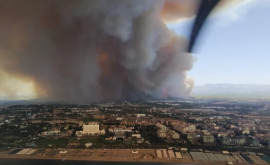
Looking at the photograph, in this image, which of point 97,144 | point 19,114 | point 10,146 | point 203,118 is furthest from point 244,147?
point 19,114

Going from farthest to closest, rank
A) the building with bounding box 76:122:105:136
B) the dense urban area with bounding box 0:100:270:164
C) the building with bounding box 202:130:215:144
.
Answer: the building with bounding box 76:122:105:136 < the building with bounding box 202:130:215:144 < the dense urban area with bounding box 0:100:270:164

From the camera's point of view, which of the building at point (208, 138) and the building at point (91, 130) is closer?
the building at point (208, 138)

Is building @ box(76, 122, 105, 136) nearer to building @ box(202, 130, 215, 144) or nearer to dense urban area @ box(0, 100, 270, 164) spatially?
dense urban area @ box(0, 100, 270, 164)

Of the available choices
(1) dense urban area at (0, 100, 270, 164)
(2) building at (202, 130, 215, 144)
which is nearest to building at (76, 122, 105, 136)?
(1) dense urban area at (0, 100, 270, 164)

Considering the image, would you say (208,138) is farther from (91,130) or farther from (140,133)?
(91,130)

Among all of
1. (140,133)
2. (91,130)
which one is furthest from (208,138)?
(91,130)

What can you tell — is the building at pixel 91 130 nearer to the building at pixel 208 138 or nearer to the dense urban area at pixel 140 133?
the dense urban area at pixel 140 133

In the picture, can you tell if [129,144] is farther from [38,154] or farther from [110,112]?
[110,112]

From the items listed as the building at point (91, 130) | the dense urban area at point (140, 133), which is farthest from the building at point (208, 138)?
the building at point (91, 130)

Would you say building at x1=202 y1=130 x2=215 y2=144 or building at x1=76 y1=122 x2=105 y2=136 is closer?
building at x1=202 y1=130 x2=215 y2=144

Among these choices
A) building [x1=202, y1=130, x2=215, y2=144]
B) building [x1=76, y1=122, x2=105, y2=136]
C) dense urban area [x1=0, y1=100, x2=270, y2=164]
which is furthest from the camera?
building [x1=76, y1=122, x2=105, y2=136]
